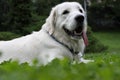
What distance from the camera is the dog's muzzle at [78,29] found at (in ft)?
23.6

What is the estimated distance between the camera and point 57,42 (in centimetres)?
724

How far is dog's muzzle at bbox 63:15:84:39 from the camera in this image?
283 inches

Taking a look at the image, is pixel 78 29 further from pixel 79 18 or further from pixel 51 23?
pixel 51 23

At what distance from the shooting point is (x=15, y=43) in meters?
7.19

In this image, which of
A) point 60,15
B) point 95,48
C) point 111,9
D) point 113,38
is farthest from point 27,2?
point 60,15

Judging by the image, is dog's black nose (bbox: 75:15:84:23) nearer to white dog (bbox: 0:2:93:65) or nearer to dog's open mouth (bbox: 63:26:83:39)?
white dog (bbox: 0:2:93:65)

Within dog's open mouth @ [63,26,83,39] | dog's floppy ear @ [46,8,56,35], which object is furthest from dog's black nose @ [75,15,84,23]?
dog's floppy ear @ [46,8,56,35]

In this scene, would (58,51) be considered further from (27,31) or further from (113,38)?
(113,38)

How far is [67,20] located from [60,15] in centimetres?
18

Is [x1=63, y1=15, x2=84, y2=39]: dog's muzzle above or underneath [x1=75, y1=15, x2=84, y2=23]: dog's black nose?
underneath

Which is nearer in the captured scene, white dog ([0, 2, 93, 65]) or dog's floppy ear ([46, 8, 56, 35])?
white dog ([0, 2, 93, 65])

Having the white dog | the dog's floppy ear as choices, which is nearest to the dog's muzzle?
the white dog

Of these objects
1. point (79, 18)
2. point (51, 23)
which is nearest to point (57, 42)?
point (51, 23)

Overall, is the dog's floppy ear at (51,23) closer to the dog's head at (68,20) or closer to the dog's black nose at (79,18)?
the dog's head at (68,20)
